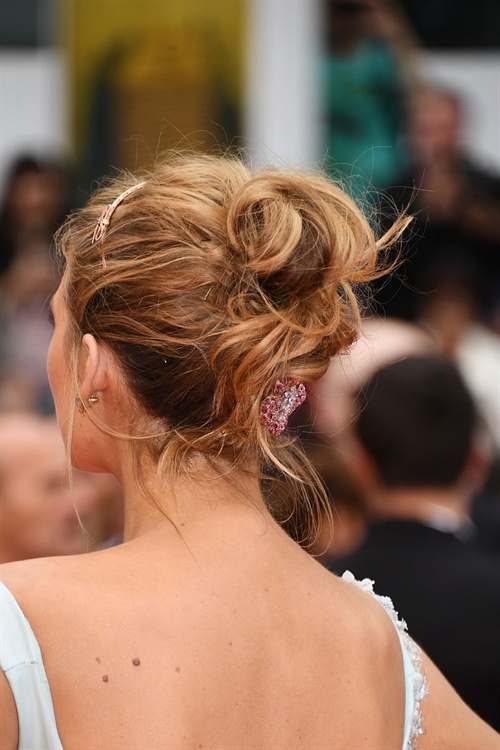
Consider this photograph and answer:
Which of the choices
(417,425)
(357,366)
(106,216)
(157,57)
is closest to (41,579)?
(106,216)

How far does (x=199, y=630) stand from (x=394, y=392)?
1682mm

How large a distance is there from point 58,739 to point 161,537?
0.27 m

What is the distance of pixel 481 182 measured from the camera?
19.6 feet

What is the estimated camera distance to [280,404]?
152 centimetres

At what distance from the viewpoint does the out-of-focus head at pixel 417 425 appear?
2908mm

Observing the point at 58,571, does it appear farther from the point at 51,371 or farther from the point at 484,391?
the point at 484,391

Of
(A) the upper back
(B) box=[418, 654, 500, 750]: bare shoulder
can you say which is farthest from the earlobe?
(B) box=[418, 654, 500, 750]: bare shoulder

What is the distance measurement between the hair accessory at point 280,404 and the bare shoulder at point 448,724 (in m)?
0.41

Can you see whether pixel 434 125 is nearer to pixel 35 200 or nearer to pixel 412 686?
pixel 35 200

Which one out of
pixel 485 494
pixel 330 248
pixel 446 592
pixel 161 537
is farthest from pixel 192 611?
pixel 485 494

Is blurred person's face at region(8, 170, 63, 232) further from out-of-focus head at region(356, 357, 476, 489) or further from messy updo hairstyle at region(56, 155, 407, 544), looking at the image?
messy updo hairstyle at region(56, 155, 407, 544)

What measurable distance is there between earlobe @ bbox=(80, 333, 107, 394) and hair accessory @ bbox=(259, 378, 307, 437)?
20 centimetres

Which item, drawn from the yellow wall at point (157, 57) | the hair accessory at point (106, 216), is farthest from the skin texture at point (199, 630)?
the yellow wall at point (157, 57)

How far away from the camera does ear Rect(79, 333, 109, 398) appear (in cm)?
146
